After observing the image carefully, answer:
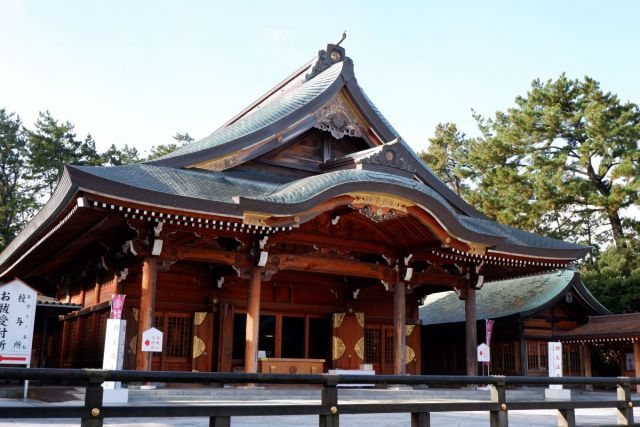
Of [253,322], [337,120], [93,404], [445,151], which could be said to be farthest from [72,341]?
[445,151]

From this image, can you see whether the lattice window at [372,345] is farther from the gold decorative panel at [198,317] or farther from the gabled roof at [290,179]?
the gold decorative panel at [198,317]

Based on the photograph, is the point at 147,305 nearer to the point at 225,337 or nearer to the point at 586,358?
the point at 225,337

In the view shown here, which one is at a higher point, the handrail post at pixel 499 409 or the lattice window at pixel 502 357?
the lattice window at pixel 502 357

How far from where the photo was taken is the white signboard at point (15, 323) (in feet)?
42.7

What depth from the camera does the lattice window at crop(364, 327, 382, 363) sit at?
22453 millimetres

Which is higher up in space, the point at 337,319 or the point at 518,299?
the point at 518,299

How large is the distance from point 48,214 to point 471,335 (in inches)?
492

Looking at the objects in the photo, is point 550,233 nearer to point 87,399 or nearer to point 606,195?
point 606,195

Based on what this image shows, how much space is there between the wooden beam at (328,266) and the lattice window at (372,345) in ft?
13.3

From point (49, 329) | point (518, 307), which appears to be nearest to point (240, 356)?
point (49, 329)

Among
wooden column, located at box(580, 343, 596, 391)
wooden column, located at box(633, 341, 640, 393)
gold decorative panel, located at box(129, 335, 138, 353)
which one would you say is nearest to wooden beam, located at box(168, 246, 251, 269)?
gold decorative panel, located at box(129, 335, 138, 353)

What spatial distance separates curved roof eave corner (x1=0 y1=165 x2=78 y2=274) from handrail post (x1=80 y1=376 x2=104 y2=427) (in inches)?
356

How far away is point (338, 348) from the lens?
21359 millimetres

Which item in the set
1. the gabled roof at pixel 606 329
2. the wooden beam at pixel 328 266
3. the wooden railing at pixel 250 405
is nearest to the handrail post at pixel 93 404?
the wooden railing at pixel 250 405
